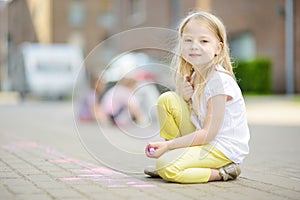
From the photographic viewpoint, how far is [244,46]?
82.9 feet

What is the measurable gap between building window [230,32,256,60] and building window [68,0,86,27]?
21.5 meters

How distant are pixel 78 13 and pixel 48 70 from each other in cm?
1569

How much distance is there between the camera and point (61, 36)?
148ft

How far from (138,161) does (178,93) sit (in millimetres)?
904

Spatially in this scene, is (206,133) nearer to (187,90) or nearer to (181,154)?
(181,154)

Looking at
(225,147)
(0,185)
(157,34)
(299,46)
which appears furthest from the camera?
(299,46)

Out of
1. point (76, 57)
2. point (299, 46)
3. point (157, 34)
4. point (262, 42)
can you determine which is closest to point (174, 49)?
point (157, 34)

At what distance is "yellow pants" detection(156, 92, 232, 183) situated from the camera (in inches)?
187

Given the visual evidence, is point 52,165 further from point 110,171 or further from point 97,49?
point 97,49

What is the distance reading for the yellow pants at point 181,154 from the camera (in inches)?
187

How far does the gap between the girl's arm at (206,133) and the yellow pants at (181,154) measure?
43 millimetres

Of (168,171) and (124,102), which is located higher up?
(124,102)

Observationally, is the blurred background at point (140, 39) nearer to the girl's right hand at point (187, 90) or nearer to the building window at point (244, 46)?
the building window at point (244, 46)

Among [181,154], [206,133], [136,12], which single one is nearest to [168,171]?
[181,154]
